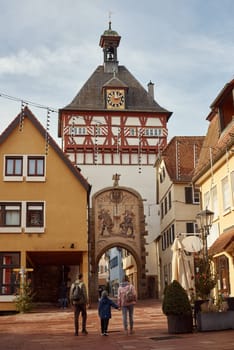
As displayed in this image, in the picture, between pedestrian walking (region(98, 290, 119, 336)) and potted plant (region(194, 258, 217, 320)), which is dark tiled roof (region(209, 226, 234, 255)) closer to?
potted plant (region(194, 258, 217, 320))

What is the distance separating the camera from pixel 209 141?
934 inches

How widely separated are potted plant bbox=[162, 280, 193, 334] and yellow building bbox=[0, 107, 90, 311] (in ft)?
43.8

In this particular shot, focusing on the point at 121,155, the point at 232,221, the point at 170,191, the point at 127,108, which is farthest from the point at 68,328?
the point at 127,108

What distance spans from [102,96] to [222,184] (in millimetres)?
30942

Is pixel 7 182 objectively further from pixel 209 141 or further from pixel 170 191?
pixel 170 191

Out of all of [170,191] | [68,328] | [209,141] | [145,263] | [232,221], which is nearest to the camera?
[68,328]

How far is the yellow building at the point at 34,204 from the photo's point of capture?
1014 inches

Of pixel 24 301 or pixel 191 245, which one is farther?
pixel 24 301

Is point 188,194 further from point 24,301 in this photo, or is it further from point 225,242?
point 225,242

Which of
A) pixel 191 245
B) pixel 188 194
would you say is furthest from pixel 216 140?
pixel 188 194

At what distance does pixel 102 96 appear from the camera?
164ft

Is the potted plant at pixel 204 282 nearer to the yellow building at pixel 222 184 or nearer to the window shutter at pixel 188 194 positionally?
the yellow building at pixel 222 184

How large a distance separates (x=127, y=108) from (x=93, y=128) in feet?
14.4

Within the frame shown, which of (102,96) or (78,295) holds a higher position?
(102,96)
